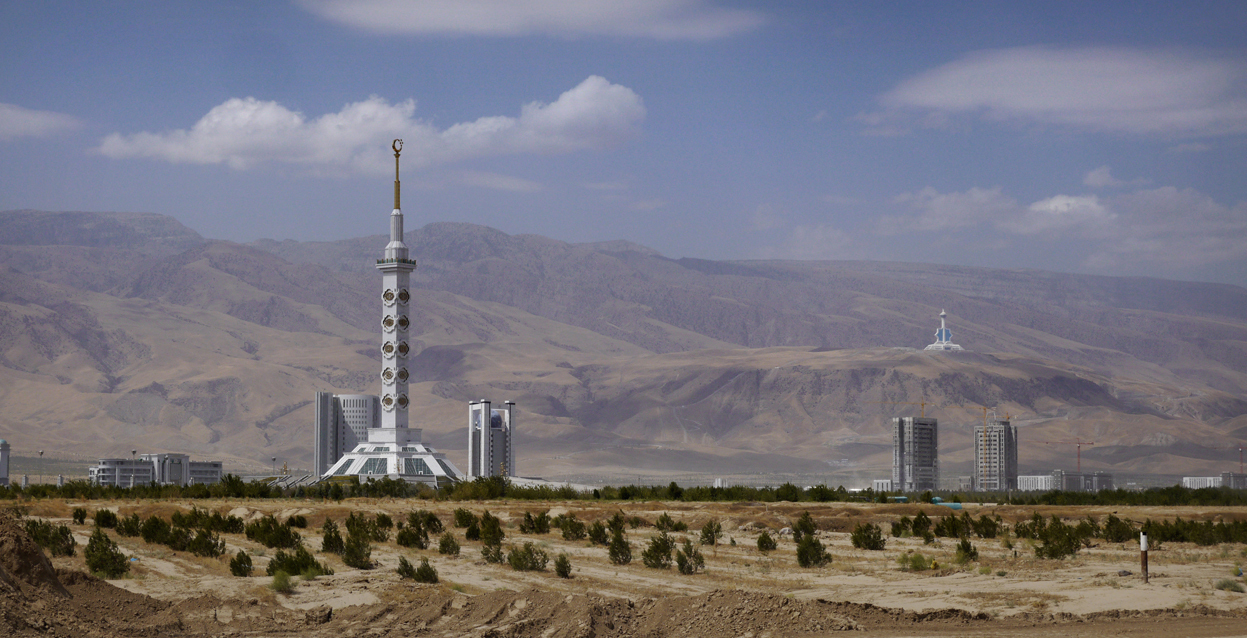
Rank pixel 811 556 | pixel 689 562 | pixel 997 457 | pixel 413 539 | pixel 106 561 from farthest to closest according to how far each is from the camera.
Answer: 1. pixel 997 457
2. pixel 413 539
3. pixel 811 556
4. pixel 689 562
5. pixel 106 561

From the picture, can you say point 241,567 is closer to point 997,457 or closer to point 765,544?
point 765,544

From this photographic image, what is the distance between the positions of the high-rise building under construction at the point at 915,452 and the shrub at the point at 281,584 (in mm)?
159215

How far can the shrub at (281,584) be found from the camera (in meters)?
24.0

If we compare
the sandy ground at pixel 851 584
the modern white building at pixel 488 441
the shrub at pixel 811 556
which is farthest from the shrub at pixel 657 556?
the modern white building at pixel 488 441

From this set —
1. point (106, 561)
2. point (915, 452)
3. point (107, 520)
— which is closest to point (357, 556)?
point (106, 561)

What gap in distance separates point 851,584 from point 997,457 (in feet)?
543

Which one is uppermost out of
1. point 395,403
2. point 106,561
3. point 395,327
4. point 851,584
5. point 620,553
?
point 395,327

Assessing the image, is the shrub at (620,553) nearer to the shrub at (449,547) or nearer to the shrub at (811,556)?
the shrub at (449,547)

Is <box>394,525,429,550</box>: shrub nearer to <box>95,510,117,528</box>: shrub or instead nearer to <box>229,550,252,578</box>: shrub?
<box>229,550,252,578</box>: shrub

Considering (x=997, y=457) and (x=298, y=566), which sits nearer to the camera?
(x=298, y=566)

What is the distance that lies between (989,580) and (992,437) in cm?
Result: 16576

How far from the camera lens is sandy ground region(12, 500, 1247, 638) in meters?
22.0

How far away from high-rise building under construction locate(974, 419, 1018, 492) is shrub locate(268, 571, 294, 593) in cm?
16568

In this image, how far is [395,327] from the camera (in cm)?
11094
